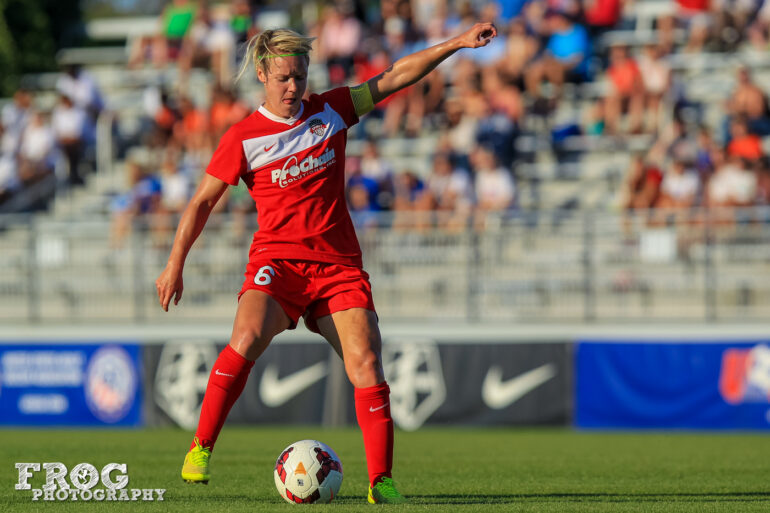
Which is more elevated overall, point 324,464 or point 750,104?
point 750,104

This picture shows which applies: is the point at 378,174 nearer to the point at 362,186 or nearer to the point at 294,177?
the point at 362,186

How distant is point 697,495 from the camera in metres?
7.35

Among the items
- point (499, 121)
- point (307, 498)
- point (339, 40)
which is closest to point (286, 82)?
point (307, 498)

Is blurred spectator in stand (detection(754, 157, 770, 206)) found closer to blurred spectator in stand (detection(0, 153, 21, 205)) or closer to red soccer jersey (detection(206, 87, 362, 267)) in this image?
red soccer jersey (detection(206, 87, 362, 267))

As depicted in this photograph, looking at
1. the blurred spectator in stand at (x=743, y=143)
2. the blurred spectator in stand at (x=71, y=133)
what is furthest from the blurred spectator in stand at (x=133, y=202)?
the blurred spectator in stand at (x=743, y=143)

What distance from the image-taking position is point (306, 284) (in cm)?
686

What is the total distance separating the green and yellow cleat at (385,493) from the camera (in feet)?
21.4

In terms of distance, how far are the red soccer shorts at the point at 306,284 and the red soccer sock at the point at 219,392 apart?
14.2 inches

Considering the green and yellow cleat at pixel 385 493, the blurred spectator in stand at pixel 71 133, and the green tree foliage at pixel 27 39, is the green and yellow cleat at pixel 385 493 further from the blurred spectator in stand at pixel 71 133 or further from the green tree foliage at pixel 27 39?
the green tree foliage at pixel 27 39

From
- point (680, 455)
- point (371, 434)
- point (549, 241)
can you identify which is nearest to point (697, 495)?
point (371, 434)

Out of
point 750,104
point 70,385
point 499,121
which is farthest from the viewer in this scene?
point 499,121

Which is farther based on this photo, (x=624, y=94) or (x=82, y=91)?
(x=82, y=91)

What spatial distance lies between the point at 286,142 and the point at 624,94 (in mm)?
10808

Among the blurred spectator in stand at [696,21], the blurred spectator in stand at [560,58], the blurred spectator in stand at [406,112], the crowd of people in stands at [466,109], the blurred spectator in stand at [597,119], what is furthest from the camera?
the blurred spectator in stand at [406,112]
